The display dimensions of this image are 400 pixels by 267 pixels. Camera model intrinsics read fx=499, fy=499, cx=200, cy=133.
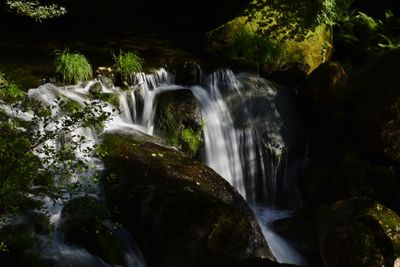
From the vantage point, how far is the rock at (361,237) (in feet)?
24.3

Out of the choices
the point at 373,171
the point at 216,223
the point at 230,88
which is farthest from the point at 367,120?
the point at 216,223

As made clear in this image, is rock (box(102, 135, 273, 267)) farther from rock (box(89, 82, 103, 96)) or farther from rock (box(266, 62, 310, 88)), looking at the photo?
rock (box(266, 62, 310, 88))

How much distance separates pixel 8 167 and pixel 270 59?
883cm

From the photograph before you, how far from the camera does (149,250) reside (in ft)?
21.4

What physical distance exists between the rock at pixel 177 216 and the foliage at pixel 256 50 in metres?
5.41

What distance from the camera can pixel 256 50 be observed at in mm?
12438

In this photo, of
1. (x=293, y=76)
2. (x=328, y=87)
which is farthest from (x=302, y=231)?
(x=293, y=76)

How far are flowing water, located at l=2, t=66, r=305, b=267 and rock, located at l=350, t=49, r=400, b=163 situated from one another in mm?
1638

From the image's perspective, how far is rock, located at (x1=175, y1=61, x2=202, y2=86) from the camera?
1049 cm

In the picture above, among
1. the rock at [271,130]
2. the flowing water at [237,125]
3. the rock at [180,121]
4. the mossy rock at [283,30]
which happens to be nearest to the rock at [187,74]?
the flowing water at [237,125]

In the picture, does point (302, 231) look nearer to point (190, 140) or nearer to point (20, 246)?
point (190, 140)

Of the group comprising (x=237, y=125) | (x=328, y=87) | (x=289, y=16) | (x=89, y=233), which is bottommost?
(x=89, y=233)

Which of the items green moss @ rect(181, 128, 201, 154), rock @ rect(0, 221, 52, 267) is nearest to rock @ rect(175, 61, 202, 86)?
green moss @ rect(181, 128, 201, 154)

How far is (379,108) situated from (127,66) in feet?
16.9
